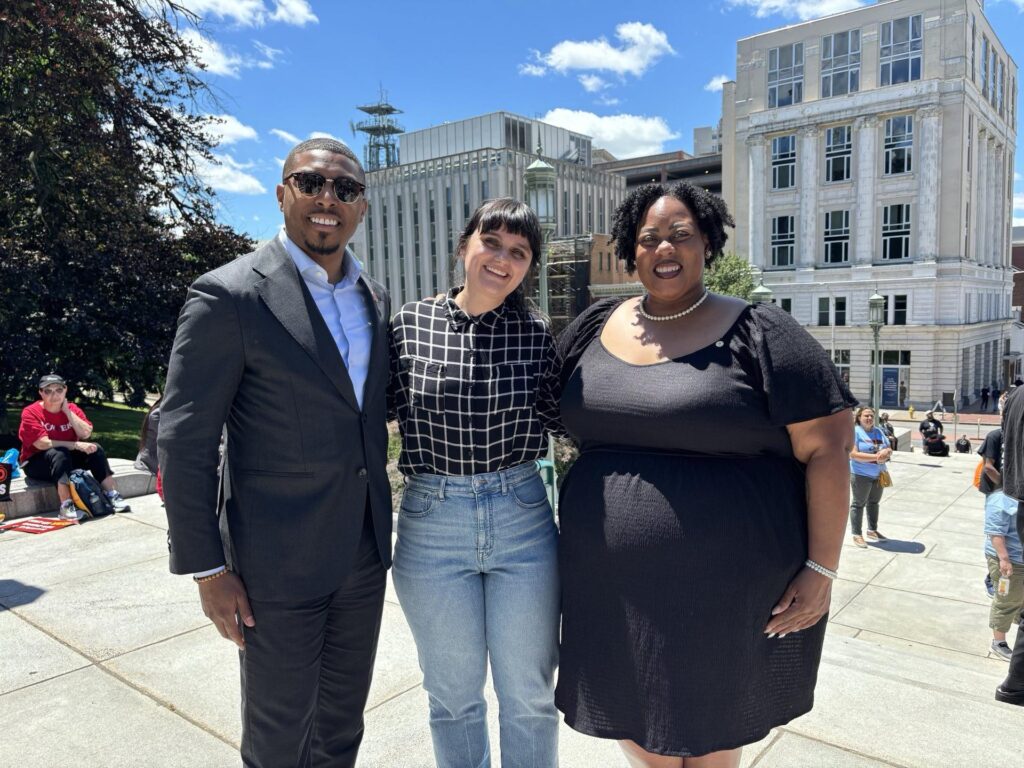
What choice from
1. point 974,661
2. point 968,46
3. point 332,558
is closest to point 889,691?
Result: point 332,558

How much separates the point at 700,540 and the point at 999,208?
6261 cm

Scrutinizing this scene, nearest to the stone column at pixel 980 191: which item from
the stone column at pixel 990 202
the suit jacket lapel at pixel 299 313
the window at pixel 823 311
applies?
the stone column at pixel 990 202

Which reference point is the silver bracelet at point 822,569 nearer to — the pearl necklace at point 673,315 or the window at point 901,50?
the pearl necklace at point 673,315

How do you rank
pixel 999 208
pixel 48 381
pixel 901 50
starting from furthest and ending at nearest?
1. pixel 999 208
2. pixel 901 50
3. pixel 48 381

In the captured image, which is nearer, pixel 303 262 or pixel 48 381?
pixel 303 262

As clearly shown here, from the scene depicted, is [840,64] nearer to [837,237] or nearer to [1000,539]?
[837,237]

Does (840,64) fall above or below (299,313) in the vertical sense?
above

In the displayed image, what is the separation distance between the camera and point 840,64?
1745 inches

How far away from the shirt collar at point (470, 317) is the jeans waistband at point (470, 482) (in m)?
0.51

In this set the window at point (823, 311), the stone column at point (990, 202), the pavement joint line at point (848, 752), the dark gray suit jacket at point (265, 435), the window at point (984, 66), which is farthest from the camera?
the stone column at point (990, 202)

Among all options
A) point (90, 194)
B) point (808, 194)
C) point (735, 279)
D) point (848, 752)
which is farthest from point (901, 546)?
point (808, 194)

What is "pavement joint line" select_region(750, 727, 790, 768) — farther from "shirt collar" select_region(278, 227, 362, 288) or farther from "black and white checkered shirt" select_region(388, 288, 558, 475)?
"shirt collar" select_region(278, 227, 362, 288)

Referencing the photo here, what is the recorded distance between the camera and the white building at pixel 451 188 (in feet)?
217

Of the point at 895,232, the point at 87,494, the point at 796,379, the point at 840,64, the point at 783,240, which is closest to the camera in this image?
the point at 796,379
